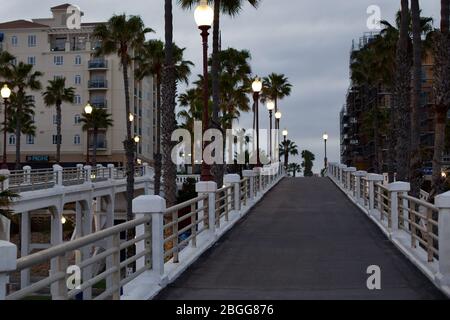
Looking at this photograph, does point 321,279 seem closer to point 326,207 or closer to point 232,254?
point 232,254

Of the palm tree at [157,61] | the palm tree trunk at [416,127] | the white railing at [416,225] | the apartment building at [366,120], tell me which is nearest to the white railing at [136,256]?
the white railing at [416,225]

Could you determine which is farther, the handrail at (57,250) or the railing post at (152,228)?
the railing post at (152,228)

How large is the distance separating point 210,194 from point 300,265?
4.11 metres

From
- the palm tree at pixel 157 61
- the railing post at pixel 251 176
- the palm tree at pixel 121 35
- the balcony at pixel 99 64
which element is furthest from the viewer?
the balcony at pixel 99 64

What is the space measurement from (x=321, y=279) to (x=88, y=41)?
8696 cm

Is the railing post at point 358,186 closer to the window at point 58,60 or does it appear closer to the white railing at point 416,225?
the white railing at point 416,225

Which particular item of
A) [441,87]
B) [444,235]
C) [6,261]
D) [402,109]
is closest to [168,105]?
[402,109]

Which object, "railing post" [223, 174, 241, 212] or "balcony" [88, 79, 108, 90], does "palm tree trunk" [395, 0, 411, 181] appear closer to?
"railing post" [223, 174, 241, 212]

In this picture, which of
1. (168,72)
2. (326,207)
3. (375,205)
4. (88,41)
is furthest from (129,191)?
(88,41)

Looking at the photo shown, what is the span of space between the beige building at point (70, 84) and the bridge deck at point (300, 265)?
7121 cm

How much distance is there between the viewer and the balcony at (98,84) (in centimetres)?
8858

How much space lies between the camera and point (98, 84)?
8888 cm
